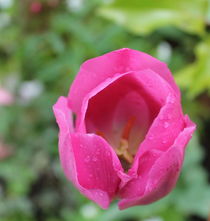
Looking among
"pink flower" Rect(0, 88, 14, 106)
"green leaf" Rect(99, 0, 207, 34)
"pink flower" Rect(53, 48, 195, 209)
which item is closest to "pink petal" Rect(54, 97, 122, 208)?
"pink flower" Rect(53, 48, 195, 209)

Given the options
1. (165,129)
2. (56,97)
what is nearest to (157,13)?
(56,97)

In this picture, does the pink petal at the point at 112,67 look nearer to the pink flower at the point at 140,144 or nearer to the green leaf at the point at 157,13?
the pink flower at the point at 140,144

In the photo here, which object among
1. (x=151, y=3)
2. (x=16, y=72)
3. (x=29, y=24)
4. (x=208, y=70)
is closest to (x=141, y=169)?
(x=208, y=70)

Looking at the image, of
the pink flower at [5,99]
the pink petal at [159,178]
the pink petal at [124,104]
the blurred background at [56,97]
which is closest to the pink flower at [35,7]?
the blurred background at [56,97]

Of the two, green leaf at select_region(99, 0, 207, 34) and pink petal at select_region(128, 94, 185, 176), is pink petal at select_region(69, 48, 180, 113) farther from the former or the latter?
green leaf at select_region(99, 0, 207, 34)

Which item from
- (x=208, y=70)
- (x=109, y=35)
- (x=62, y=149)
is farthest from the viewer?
(x=109, y=35)

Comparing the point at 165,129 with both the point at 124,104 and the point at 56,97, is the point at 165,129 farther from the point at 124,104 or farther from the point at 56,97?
the point at 56,97

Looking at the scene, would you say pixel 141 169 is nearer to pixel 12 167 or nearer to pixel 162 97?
pixel 162 97
